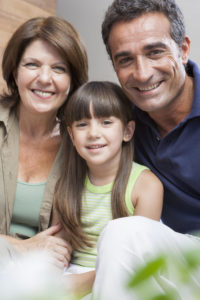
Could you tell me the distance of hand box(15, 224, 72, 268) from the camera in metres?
1.24

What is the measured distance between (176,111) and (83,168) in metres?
0.40

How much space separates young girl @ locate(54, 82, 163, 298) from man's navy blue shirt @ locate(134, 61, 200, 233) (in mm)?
48

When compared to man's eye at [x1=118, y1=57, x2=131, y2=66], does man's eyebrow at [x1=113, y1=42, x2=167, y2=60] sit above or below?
above

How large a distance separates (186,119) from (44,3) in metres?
2.18

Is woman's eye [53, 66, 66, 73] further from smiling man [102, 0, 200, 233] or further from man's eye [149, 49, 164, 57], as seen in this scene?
man's eye [149, 49, 164, 57]

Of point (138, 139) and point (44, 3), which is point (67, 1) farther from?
point (138, 139)

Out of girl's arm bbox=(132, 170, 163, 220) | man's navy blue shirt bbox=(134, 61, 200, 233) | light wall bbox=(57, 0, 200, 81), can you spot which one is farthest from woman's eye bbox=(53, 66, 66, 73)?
light wall bbox=(57, 0, 200, 81)

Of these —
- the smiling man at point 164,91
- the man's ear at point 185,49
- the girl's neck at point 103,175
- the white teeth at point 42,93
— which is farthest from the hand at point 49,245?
the man's ear at point 185,49

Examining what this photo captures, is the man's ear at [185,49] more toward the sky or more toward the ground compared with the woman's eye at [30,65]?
more toward the sky

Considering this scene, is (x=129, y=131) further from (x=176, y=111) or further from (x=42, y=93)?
(x=42, y=93)

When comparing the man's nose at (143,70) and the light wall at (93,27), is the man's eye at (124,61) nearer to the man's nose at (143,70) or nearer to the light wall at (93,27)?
the man's nose at (143,70)

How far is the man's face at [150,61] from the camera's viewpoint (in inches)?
49.2

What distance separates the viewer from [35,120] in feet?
4.92

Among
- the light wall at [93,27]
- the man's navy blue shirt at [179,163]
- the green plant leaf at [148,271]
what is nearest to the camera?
the green plant leaf at [148,271]
